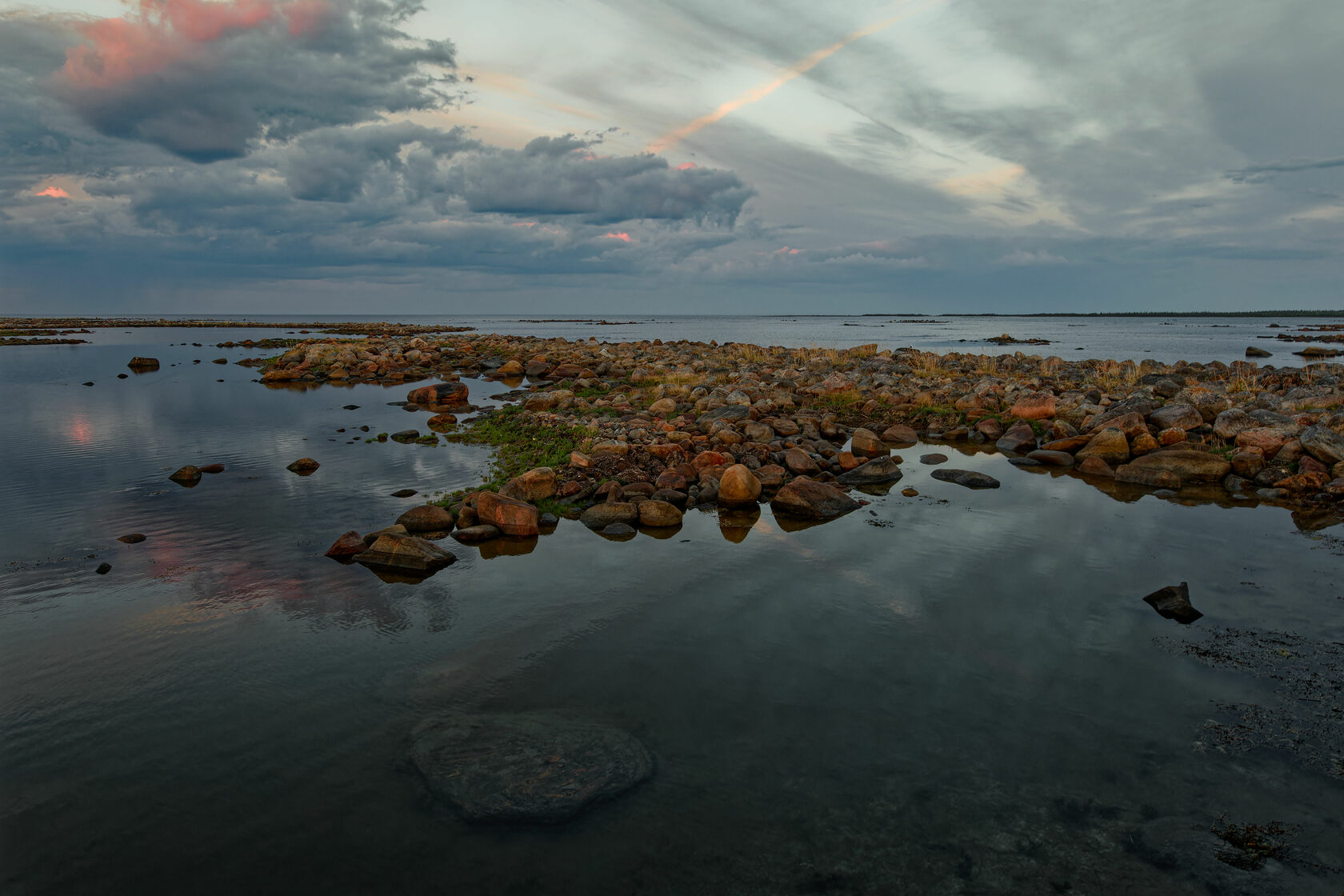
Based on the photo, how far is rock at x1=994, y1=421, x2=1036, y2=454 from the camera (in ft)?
74.2

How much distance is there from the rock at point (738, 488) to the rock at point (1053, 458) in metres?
10.4

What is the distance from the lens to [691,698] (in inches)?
321

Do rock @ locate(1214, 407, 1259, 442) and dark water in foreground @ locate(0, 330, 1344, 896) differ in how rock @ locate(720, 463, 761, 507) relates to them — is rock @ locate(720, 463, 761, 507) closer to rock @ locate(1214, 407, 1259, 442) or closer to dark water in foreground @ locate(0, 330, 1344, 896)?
dark water in foreground @ locate(0, 330, 1344, 896)

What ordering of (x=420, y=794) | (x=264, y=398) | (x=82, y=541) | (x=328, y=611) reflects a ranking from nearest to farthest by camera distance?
(x=420, y=794) < (x=328, y=611) < (x=82, y=541) < (x=264, y=398)

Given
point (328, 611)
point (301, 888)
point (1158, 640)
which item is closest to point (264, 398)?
point (328, 611)

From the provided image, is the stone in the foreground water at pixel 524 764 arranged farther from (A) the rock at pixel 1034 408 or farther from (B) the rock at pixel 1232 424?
(A) the rock at pixel 1034 408

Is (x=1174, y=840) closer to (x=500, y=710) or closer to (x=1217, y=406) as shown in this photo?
(x=500, y=710)

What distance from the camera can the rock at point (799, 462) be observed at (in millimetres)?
18719

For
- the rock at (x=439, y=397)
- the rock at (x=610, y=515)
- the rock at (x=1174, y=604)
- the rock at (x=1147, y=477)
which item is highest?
the rock at (x=439, y=397)

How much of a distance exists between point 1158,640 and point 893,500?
7.52 meters

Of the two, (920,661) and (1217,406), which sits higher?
(1217,406)

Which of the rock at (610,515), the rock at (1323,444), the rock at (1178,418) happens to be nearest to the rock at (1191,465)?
the rock at (1323,444)

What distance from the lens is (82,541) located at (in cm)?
1355

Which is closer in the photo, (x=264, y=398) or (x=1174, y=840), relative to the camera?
(x=1174, y=840)
